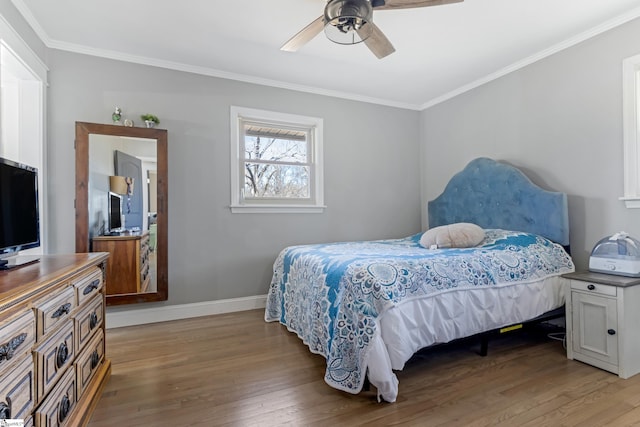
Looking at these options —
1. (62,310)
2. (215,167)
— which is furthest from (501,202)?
(62,310)

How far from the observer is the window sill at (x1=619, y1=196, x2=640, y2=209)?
8.00ft

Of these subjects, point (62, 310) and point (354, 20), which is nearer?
point (62, 310)

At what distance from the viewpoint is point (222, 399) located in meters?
1.84

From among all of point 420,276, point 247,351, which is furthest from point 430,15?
point 247,351

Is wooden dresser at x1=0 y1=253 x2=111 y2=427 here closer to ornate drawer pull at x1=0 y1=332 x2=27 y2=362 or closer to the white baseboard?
ornate drawer pull at x1=0 y1=332 x2=27 y2=362

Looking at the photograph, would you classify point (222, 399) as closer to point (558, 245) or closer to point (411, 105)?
point (558, 245)

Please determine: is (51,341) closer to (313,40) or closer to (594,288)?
(313,40)

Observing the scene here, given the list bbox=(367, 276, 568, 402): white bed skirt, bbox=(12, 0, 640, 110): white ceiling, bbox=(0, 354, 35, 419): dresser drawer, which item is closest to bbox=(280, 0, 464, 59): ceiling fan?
bbox=(12, 0, 640, 110): white ceiling

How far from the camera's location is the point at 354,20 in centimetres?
193

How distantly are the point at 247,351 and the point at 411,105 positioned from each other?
12.4ft

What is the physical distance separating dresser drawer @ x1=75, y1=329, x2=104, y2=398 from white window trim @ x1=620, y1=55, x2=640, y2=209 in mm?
3735

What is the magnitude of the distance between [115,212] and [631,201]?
14.0 ft

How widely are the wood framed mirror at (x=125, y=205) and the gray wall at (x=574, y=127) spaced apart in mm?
3477

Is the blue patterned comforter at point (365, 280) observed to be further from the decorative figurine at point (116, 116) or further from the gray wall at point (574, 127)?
the decorative figurine at point (116, 116)
